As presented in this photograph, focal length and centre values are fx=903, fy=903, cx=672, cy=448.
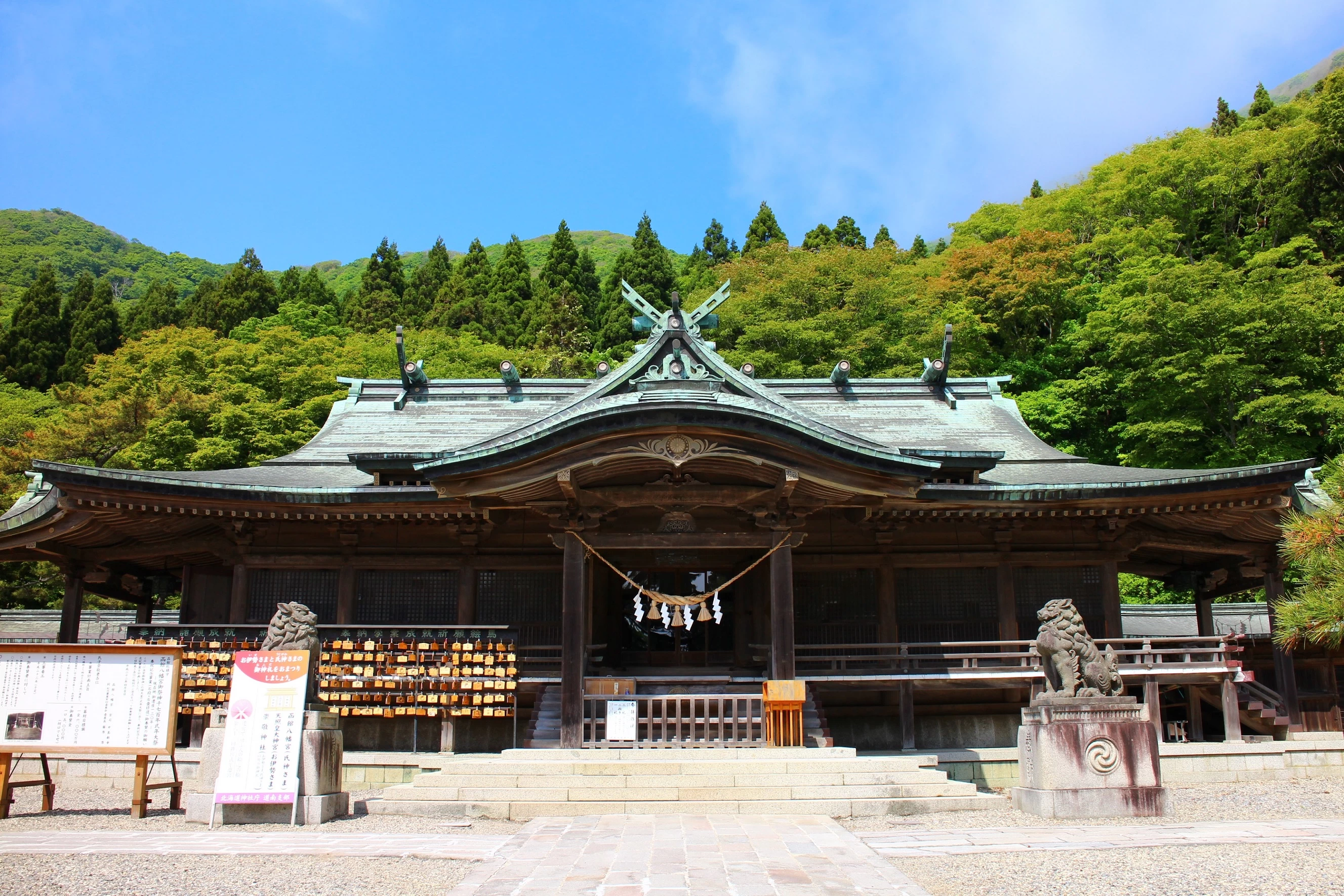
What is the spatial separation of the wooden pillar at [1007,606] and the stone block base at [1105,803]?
5272mm

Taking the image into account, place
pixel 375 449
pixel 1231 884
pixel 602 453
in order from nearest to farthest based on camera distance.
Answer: pixel 1231 884 < pixel 602 453 < pixel 375 449

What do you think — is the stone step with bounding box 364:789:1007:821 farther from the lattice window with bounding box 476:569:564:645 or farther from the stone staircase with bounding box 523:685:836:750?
the lattice window with bounding box 476:569:564:645

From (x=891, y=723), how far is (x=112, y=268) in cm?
9731

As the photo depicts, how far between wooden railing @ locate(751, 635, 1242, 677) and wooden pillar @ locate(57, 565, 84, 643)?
11526mm

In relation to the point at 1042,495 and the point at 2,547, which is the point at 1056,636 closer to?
the point at 1042,495

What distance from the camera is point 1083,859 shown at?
7504 mm

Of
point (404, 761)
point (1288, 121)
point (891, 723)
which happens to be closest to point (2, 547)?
point (404, 761)

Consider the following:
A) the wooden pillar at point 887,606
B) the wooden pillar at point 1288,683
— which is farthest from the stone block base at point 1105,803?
the wooden pillar at point 1288,683

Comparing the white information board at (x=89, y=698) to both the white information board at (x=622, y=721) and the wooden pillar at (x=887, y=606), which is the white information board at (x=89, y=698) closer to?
the white information board at (x=622, y=721)

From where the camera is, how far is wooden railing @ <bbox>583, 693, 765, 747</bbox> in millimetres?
12117

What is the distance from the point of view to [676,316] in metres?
15.6

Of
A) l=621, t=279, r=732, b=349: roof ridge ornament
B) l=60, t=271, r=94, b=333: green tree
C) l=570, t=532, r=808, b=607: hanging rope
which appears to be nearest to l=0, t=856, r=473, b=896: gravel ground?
l=570, t=532, r=808, b=607: hanging rope

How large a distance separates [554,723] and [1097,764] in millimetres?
7215

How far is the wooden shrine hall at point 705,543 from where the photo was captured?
1267 centimetres
